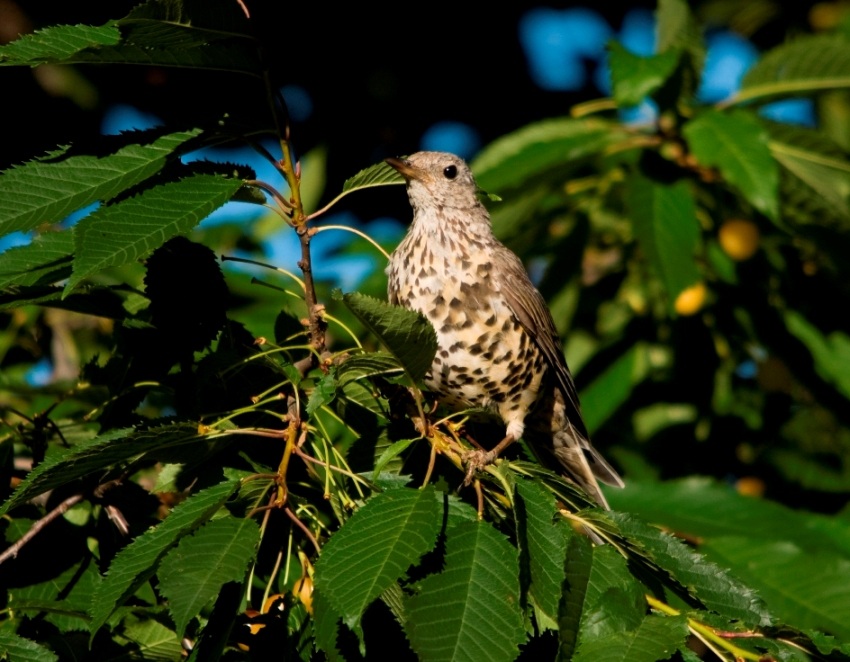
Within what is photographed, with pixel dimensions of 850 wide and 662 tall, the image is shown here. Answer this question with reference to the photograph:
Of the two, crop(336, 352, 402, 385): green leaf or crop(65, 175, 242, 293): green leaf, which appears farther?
crop(336, 352, 402, 385): green leaf

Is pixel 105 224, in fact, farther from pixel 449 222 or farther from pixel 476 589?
pixel 449 222

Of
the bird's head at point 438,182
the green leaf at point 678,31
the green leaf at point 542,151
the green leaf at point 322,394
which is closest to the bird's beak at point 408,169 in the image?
the bird's head at point 438,182

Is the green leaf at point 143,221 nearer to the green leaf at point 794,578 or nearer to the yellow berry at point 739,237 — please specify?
the green leaf at point 794,578

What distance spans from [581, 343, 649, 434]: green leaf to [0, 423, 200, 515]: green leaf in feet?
8.43

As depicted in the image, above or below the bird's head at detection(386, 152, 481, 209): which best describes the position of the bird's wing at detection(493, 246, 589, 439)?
below

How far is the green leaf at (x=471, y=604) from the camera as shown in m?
1.74

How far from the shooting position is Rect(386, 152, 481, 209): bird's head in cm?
383

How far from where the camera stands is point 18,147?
22.0 ft

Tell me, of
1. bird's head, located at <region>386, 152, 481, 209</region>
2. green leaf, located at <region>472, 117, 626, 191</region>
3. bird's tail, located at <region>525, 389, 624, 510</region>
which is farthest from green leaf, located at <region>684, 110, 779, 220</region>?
bird's tail, located at <region>525, 389, 624, 510</region>

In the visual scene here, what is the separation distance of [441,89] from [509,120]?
59 cm

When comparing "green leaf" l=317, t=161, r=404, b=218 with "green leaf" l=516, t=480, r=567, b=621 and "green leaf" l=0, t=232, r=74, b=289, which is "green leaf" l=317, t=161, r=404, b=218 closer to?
"green leaf" l=0, t=232, r=74, b=289

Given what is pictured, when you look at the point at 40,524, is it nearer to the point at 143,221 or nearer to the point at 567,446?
the point at 143,221

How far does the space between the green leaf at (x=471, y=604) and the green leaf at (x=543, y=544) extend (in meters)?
0.04

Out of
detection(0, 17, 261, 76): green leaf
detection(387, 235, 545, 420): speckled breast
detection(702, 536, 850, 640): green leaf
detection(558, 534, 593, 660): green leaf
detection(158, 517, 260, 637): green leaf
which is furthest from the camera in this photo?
detection(387, 235, 545, 420): speckled breast
